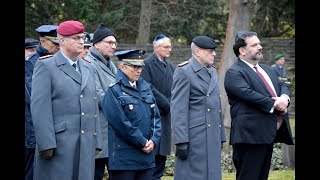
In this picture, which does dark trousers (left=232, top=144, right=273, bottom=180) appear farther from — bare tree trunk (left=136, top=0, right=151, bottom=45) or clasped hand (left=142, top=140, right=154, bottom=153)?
bare tree trunk (left=136, top=0, right=151, bottom=45)

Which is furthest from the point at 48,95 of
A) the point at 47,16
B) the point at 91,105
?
the point at 47,16

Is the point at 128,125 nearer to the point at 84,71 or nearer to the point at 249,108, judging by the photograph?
the point at 84,71

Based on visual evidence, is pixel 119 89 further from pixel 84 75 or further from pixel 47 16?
pixel 47 16

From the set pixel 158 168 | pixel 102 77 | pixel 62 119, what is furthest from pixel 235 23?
pixel 62 119

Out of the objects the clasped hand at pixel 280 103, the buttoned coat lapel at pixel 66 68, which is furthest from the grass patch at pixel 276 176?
the buttoned coat lapel at pixel 66 68

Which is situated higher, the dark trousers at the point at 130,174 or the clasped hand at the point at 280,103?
the clasped hand at the point at 280,103

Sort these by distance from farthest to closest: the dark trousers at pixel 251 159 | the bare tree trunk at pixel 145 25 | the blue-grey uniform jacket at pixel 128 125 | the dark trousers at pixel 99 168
Answer: the bare tree trunk at pixel 145 25
the dark trousers at pixel 251 159
the dark trousers at pixel 99 168
the blue-grey uniform jacket at pixel 128 125

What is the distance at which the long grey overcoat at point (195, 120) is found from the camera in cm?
759

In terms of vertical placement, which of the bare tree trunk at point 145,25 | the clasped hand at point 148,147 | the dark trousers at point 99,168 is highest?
the bare tree trunk at point 145,25

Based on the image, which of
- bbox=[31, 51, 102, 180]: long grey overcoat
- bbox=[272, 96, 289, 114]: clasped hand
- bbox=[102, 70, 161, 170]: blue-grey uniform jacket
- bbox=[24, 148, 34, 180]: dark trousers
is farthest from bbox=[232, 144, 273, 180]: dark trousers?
bbox=[24, 148, 34, 180]: dark trousers

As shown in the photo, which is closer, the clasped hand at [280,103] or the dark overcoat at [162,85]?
the clasped hand at [280,103]

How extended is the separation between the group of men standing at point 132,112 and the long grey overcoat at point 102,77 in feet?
0.04

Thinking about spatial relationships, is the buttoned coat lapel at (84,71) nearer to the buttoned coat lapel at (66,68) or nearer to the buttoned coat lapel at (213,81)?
the buttoned coat lapel at (66,68)
